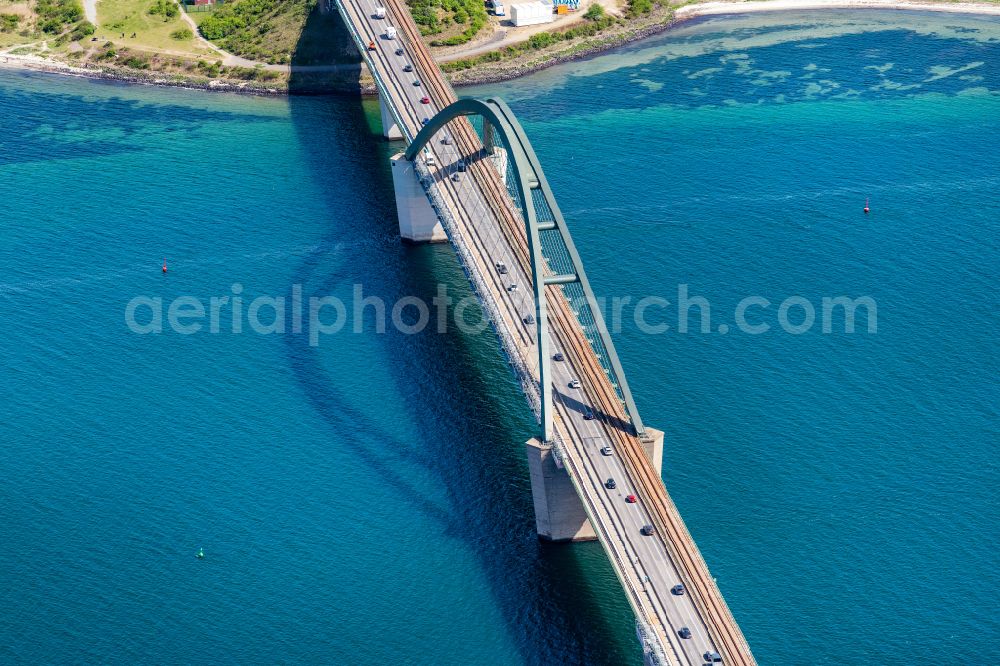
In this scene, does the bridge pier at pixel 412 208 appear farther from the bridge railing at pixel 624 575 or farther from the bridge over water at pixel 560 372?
the bridge railing at pixel 624 575

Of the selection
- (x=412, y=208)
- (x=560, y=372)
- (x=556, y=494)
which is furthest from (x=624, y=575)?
(x=412, y=208)

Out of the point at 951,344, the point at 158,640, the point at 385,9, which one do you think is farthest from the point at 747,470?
the point at 385,9

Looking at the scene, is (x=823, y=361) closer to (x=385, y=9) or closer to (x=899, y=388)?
(x=899, y=388)

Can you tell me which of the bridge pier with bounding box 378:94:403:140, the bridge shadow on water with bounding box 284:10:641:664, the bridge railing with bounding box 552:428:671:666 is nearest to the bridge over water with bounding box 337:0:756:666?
the bridge railing with bounding box 552:428:671:666

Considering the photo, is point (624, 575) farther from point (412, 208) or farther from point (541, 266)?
point (412, 208)

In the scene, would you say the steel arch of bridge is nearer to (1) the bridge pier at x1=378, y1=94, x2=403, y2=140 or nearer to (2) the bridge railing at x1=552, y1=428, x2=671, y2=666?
(2) the bridge railing at x1=552, y1=428, x2=671, y2=666

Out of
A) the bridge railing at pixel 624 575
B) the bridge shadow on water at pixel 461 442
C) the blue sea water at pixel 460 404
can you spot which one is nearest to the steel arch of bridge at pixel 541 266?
the bridge railing at pixel 624 575
